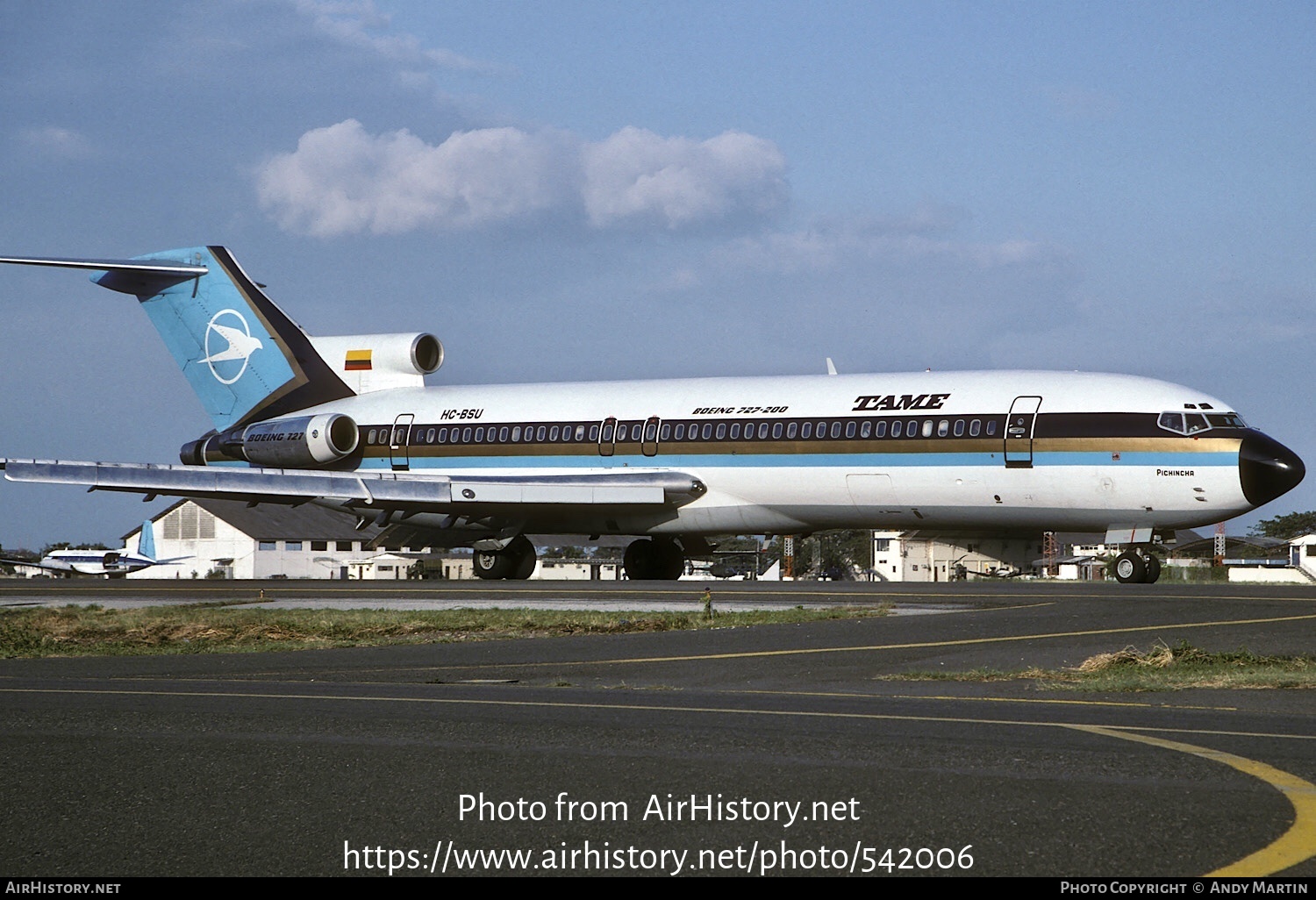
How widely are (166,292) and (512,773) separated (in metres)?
36.3

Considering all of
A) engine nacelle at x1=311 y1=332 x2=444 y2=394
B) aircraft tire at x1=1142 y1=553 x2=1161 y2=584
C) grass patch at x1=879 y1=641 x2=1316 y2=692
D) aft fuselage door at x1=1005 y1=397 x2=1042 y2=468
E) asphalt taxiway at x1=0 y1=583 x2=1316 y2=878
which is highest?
engine nacelle at x1=311 y1=332 x2=444 y2=394

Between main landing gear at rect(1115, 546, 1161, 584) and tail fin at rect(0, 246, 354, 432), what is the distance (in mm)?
21668

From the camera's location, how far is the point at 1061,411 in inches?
1152

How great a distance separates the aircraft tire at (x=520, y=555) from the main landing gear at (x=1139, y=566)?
15.0m

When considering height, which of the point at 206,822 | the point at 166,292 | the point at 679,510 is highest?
the point at 166,292

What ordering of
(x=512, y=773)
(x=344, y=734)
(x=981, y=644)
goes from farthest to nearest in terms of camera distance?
1. (x=981, y=644)
2. (x=344, y=734)
3. (x=512, y=773)

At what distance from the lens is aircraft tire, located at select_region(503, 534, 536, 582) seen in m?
37.6

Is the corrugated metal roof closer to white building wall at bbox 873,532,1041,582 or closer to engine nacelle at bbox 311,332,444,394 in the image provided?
white building wall at bbox 873,532,1041,582

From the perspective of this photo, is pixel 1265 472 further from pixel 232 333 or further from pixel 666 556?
pixel 232 333

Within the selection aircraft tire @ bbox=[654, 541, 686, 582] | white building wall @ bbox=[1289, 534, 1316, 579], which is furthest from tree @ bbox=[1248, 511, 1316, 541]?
aircraft tire @ bbox=[654, 541, 686, 582]

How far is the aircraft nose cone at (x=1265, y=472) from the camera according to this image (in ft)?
90.3

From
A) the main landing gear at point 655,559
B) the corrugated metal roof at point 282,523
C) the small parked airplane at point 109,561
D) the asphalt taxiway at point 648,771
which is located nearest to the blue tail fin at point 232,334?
the main landing gear at point 655,559
